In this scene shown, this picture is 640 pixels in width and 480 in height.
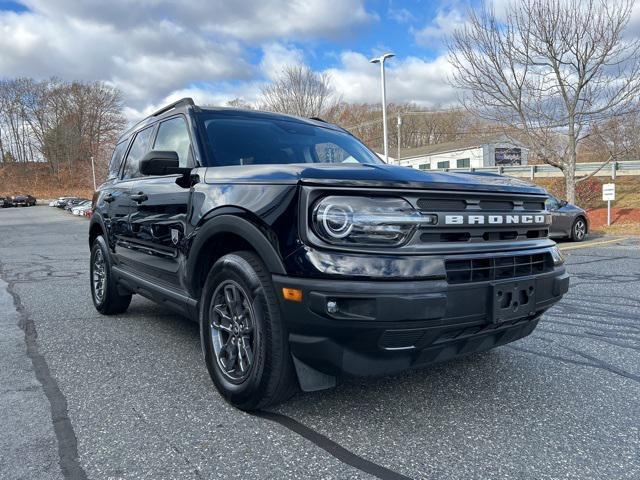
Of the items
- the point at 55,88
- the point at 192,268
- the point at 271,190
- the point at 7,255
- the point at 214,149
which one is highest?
the point at 55,88

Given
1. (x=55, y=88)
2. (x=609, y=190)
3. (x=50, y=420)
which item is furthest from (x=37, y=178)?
(x=50, y=420)

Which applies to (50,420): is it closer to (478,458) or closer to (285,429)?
(285,429)

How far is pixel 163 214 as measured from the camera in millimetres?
3609

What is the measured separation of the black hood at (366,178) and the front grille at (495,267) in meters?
0.37

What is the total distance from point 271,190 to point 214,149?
3.63 ft

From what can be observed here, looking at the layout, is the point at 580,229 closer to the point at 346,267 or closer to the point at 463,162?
the point at 346,267

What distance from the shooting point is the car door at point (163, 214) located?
3.40 m

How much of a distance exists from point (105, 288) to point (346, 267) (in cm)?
373

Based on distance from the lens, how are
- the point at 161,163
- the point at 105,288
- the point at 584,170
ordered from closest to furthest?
the point at 161,163, the point at 105,288, the point at 584,170

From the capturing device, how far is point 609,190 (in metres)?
15.9

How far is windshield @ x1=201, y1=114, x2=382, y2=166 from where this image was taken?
3.51 meters

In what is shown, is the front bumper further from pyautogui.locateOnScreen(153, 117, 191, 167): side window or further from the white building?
the white building

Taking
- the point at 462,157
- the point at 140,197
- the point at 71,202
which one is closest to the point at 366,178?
the point at 140,197

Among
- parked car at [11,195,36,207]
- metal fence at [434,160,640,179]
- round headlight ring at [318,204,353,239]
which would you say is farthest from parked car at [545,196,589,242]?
parked car at [11,195,36,207]
